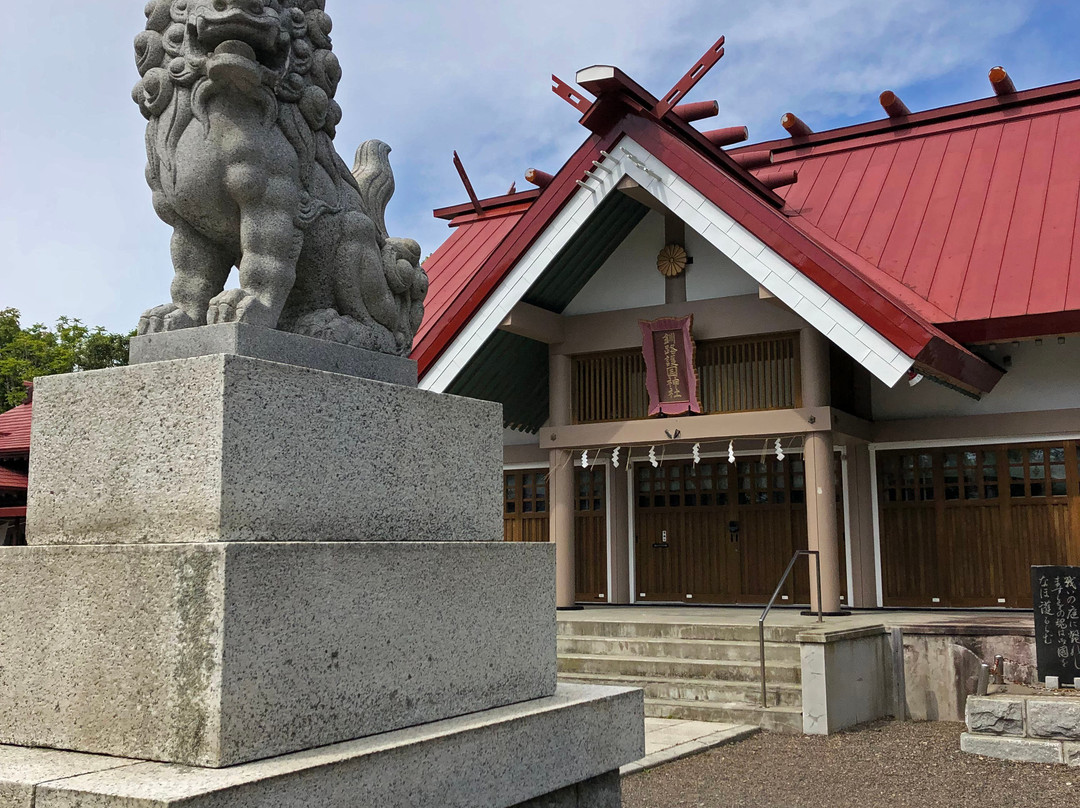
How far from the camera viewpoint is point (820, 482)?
36.0ft

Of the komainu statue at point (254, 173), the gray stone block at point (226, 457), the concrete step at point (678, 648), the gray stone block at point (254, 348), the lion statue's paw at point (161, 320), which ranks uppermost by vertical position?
the komainu statue at point (254, 173)

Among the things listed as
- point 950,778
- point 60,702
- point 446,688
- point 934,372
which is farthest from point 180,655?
point 934,372

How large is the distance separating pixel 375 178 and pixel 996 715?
6.36m

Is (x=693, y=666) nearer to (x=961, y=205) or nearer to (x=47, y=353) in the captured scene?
(x=961, y=205)

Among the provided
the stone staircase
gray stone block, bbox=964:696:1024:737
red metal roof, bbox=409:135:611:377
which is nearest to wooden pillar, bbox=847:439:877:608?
the stone staircase

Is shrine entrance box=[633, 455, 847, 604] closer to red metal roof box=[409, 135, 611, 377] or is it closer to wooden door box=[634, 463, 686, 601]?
wooden door box=[634, 463, 686, 601]

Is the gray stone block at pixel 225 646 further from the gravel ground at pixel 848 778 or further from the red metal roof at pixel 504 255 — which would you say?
the red metal roof at pixel 504 255

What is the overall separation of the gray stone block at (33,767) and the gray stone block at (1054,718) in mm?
6854

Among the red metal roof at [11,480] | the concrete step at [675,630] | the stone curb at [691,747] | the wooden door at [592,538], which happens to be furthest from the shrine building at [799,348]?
the red metal roof at [11,480]

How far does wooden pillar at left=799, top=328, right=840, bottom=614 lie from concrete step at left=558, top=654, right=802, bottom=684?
5.83 ft

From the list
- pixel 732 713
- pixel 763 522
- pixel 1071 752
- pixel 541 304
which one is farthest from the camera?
pixel 763 522

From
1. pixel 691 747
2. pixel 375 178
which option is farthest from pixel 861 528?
pixel 375 178

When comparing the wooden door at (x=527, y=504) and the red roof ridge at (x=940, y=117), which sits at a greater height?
the red roof ridge at (x=940, y=117)

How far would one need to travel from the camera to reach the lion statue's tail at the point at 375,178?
3.79 m
